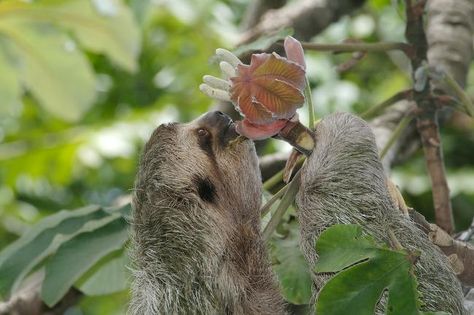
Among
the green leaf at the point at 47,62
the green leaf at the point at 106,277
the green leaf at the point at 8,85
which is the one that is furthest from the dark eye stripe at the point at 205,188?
the green leaf at the point at 8,85

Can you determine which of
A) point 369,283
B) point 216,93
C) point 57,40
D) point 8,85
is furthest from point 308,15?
point 369,283

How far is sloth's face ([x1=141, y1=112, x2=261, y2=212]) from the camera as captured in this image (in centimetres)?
410

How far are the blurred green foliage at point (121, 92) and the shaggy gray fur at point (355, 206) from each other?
2.23 metres

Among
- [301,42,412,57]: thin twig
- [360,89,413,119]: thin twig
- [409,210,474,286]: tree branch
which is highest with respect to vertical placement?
[301,42,412,57]: thin twig

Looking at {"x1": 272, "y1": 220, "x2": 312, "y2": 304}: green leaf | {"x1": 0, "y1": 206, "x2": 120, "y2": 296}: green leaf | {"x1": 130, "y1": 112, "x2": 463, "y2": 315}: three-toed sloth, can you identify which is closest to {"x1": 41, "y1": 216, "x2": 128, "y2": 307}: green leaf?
{"x1": 0, "y1": 206, "x2": 120, "y2": 296}: green leaf

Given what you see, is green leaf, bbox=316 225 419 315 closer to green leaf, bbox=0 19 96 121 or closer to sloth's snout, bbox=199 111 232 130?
sloth's snout, bbox=199 111 232 130

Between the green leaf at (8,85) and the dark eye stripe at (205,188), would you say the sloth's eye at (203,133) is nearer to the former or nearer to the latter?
the dark eye stripe at (205,188)

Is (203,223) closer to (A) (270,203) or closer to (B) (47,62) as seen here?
(A) (270,203)

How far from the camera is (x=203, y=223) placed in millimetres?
4090

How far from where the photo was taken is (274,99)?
11.8 ft

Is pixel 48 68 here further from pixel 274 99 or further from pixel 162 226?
pixel 274 99

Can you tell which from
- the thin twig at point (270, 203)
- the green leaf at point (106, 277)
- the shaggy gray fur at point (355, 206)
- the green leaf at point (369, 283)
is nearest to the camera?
the green leaf at point (369, 283)

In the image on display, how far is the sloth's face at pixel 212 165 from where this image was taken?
410 cm

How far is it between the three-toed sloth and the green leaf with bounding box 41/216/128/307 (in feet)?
2.14
